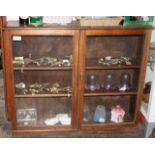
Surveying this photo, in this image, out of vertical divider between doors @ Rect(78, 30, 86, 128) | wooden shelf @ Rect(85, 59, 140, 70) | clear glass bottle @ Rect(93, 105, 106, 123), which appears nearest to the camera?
vertical divider between doors @ Rect(78, 30, 86, 128)

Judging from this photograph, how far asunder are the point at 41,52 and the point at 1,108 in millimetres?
974

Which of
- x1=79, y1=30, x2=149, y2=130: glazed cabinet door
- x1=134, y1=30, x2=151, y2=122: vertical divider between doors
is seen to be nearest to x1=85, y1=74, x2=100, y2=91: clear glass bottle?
x1=79, y1=30, x2=149, y2=130: glazed cabinet door

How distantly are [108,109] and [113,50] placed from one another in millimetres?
632

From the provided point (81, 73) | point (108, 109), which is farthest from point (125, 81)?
point (81, 73)

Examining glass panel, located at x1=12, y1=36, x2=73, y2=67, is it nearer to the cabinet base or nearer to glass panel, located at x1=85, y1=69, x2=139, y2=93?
glass panel, located at x1=85, y1=69, x2=139, y2=93

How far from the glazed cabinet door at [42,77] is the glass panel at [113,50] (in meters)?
0.21

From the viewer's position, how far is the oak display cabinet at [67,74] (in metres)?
2.13

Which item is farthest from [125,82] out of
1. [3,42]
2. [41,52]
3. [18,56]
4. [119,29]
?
[3,42]

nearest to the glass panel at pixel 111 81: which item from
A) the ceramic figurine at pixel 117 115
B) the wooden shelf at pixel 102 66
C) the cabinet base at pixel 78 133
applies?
the wooden shelf at pixel 102 66

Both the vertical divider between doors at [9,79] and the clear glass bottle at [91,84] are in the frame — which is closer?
the vertical divider between doors at [9,79]

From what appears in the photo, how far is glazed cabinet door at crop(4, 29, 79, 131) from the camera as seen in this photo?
2156 millimetres

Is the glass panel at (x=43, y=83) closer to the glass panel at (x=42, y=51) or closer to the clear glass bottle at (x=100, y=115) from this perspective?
the glass panel at (x=42, y=51)

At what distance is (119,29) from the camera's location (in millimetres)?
2100
